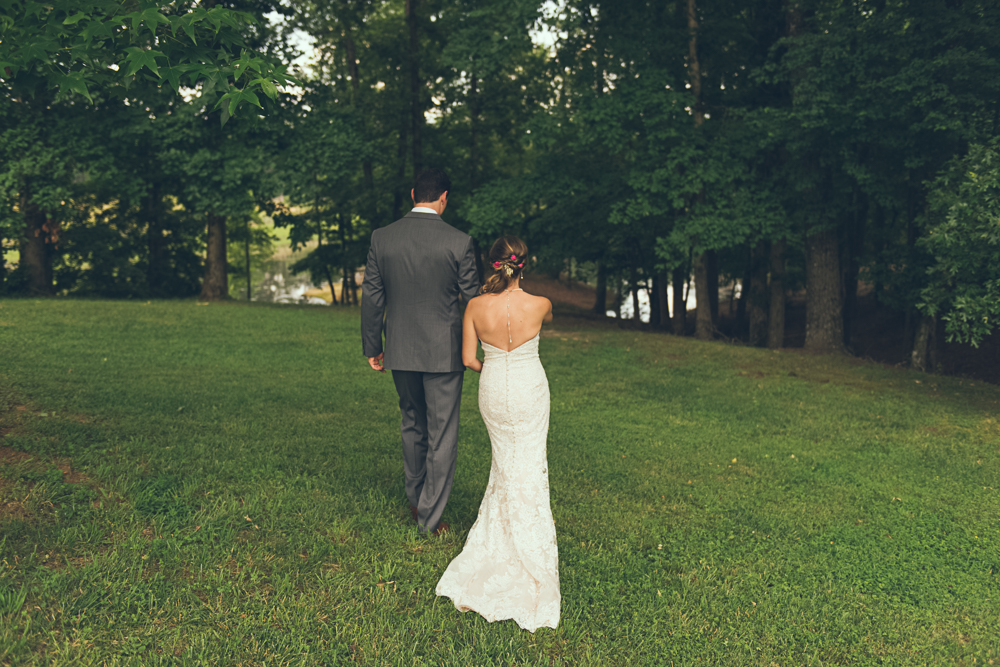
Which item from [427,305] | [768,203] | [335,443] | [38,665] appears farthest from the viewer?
[768,203]

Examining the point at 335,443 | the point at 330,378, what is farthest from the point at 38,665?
the point at 330,378

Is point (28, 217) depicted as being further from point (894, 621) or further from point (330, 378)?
point (894, 621)

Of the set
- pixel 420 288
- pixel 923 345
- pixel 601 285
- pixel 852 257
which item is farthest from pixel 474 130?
pixel 420 288

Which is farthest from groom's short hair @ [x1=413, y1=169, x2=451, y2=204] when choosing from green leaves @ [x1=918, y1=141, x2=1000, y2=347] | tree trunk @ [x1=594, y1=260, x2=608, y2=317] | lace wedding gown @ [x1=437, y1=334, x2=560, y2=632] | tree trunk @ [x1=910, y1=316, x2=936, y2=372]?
tree trunk @ [x1=594, y1=260, x2=608, y2=317]

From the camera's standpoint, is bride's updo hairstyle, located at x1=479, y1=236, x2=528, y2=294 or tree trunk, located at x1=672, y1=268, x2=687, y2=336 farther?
tree trunk, located at x1=672, y1=268, x2=687, y2=336

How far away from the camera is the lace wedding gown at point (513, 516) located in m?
4.05

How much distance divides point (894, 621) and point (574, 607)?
2004 millimetres

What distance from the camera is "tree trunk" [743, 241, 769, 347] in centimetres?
2192

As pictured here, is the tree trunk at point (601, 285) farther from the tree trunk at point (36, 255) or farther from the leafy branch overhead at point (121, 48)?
the leafy branch overhead at point (121, 48)

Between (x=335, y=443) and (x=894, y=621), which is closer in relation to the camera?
(x=894, y=621)

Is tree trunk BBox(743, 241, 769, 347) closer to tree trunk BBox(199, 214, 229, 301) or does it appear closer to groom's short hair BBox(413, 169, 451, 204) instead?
tree trunk BBox(199, 214, 229, 301)

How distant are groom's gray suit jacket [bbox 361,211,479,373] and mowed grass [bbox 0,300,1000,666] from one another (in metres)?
1.35

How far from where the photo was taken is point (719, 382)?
12.3m

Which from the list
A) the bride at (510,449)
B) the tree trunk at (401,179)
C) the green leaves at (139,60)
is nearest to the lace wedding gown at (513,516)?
the bride at (510,449)
